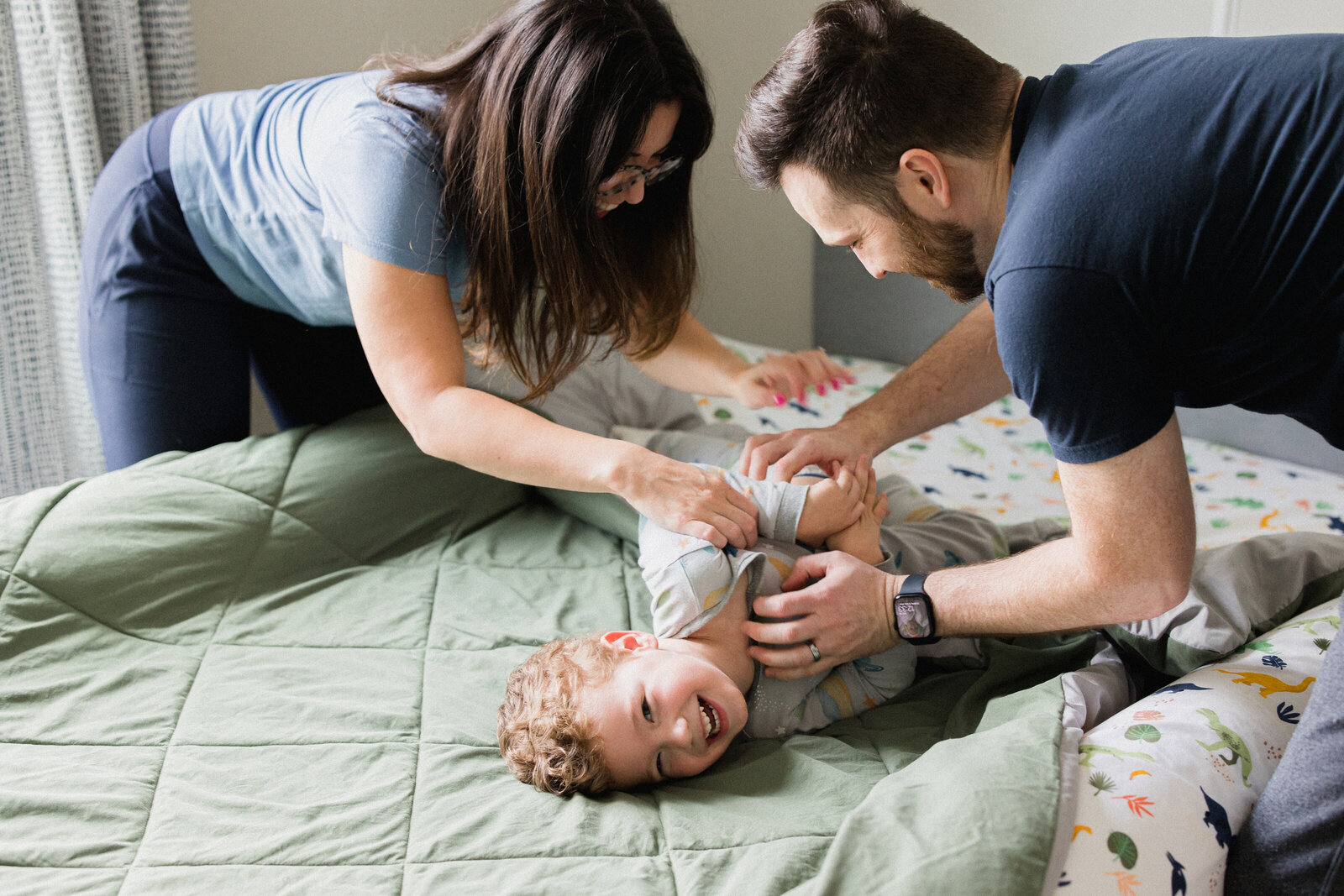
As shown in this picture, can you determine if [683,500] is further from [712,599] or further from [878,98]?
[878,98]

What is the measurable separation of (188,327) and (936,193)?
123 centimetres

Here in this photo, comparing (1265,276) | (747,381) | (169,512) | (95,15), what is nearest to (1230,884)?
(1265,276)

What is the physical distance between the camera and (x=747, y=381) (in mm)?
1678

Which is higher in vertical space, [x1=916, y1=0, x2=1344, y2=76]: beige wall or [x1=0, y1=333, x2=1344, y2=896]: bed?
[x1=916, y1=0, x2=1344, y2=76]: beige wall

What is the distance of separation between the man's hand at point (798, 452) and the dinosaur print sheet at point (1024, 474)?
256 millimetres

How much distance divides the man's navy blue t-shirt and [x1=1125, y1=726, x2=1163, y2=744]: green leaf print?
322mm

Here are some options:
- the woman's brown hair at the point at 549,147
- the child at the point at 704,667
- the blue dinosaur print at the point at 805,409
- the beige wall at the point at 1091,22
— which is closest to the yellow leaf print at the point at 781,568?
the child at the point at 704,667

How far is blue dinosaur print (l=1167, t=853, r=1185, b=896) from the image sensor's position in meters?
0.96

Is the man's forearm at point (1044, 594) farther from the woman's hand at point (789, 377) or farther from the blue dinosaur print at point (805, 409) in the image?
the blue dinosaur print at point (805, 409)

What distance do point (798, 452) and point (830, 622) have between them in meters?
0.32

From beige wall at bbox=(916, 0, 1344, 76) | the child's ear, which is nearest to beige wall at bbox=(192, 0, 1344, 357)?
beige wall at bbox=(916, 0, 1344, 76)

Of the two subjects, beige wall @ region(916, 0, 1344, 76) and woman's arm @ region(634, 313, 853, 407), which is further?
beige wall @ region(916, 0, 1344, 76)

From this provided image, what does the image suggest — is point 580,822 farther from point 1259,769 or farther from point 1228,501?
point 1228,501

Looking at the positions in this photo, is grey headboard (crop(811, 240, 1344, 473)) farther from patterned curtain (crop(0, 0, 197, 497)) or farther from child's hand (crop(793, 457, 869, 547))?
patterned curtain (crop(0, 0, 197, 497))
